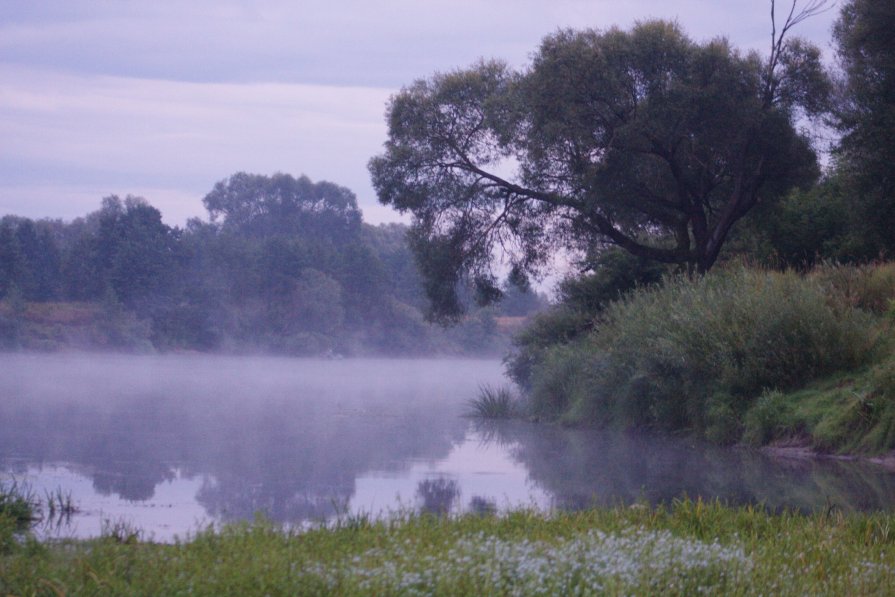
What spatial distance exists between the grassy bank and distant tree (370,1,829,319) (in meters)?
5.98

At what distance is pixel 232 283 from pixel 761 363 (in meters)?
53.2

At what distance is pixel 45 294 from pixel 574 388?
48247 mm

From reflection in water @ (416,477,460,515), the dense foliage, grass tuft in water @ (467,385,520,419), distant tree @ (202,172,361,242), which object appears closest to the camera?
reflection in water @ (416,477,460,515)

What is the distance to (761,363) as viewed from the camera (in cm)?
1570

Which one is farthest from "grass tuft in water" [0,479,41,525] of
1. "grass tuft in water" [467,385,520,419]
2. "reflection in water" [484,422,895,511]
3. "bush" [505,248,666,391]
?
"bush" [505,248,666,391]

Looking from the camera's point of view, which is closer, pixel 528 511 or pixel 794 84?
pixel 528 511

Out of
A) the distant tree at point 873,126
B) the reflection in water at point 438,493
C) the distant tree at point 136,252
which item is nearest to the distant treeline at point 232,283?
the distant tree at point 136,252

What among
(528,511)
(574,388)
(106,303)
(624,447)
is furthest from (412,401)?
(106,303)

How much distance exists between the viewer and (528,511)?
780 cm

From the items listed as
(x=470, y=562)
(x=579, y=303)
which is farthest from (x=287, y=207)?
(x=470, y=562)

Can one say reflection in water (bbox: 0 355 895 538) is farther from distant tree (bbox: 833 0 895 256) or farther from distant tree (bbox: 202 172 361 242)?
distant tree (bbox: 202 172 361 242)

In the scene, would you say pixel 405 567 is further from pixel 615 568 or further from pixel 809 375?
pixel 809 375

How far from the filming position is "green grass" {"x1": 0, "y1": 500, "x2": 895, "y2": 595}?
18.0 feet

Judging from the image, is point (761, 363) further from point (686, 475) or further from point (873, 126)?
point (873, 126)
